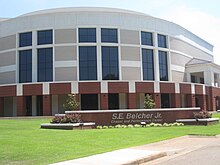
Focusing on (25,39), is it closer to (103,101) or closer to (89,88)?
(89,88)

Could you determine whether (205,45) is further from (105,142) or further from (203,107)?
(105,142)

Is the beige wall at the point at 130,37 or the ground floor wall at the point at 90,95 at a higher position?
the beige wall at the point at 130,37

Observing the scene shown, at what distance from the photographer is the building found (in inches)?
1897

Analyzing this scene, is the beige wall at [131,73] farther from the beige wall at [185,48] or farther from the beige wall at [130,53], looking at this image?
the beige wall at [185,48]

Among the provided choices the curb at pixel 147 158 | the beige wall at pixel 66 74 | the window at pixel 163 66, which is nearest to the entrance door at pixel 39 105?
the beige wall at pixel 66 74

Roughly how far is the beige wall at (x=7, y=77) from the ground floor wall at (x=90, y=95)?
301 cm

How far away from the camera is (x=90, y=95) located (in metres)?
49.9

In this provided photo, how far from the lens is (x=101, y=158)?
10.6 metres

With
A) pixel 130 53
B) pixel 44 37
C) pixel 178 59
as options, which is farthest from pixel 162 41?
pixel 44 37

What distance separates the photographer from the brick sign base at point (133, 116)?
26.8 meters

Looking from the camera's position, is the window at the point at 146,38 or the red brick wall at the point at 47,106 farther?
the window at the point at 146,38

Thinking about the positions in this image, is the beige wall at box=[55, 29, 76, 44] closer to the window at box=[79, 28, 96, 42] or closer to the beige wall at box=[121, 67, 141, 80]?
the window at box=[79, 28, 96, 42]

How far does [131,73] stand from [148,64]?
13.9 feet

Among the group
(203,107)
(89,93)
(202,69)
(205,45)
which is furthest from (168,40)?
(205,45)
